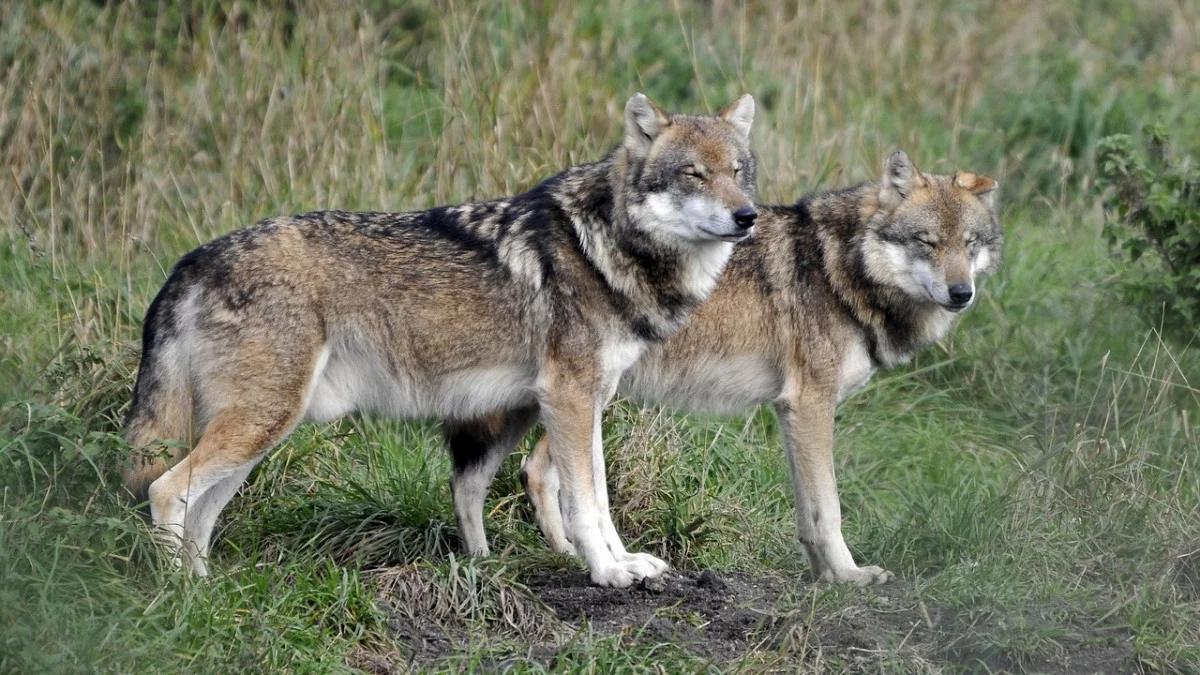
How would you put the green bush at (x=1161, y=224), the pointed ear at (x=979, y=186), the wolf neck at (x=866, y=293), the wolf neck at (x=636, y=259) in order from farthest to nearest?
the green bush at (x=1161, y=224) < the pointed ear at (x=979, y=186) < the wolf neck at (x=866, y=293) < the wolf neck at (x=636, y=259)

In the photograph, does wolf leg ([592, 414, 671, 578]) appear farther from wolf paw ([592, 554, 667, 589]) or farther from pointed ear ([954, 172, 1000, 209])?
pointed ear ([954, 172, 1000, 209])

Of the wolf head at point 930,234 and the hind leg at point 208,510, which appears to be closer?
the hind leg at point 208,510

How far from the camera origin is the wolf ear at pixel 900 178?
20.1 ft

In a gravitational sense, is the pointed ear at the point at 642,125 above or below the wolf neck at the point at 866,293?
above

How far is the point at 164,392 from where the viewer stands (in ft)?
17.2

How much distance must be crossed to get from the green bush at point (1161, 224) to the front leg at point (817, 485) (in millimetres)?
2337

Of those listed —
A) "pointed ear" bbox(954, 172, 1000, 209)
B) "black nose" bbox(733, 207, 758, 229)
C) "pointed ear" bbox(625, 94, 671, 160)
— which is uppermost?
"pointed ear" bbox(625, 94, 671, 160)

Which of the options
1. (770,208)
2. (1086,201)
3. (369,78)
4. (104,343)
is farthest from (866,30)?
(104,343)

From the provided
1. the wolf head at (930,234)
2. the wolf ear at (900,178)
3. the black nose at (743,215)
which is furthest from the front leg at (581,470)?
the wolf ear at (900,178)

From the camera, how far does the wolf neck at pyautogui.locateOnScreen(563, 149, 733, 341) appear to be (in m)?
5.50

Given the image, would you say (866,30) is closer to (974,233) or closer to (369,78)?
(369,78)

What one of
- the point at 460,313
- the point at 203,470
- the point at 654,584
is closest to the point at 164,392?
the point at 203,470

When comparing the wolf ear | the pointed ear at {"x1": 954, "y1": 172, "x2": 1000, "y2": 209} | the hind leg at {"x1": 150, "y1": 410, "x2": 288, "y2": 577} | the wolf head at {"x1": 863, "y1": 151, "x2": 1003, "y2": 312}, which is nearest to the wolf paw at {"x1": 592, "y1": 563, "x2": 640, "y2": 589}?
the hind leg at {"x1": 150, "y1": 410, "x2": 288, "y2": 577}

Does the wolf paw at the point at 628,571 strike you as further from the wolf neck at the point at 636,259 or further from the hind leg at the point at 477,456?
the wolf neck at the point at 636,259
